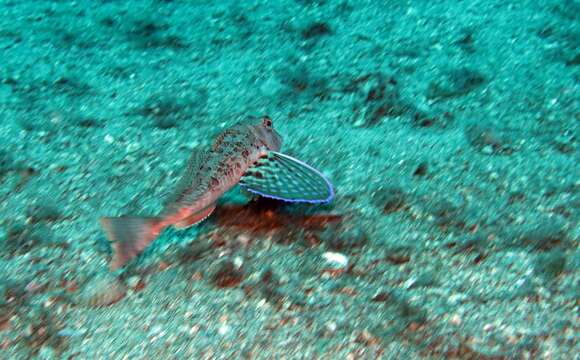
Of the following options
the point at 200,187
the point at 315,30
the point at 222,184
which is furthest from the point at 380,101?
the point at 200,187

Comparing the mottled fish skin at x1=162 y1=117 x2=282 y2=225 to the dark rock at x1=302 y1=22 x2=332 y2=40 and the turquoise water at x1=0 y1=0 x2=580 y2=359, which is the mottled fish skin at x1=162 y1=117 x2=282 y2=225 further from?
the dark rock at x1=302 y1=22 x2=332 y2=40

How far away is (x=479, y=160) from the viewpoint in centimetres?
421

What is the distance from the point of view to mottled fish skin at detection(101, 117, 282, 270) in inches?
112

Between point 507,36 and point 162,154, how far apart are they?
12.9 feet

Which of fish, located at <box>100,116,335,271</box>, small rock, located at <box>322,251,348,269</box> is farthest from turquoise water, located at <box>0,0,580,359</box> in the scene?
fish, located at <box>100,116,335,271</box>

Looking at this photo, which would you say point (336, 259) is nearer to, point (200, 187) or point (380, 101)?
point (200, 187)

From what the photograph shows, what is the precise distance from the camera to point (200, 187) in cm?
314

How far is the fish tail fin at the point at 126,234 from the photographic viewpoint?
2.83 meters

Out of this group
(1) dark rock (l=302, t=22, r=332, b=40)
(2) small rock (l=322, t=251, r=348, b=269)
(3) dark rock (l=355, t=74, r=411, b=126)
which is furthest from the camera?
(1) dark rock (l=302, t=22, r=332, b=40)

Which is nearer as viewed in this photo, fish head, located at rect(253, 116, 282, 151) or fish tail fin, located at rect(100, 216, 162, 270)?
fish tail fin, located at rect(100, 216, 162, 270)

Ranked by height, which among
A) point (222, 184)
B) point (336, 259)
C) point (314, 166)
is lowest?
point (336, 259)

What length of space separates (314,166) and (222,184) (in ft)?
→ 3.97

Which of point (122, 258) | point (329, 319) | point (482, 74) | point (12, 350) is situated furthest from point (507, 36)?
point (12, 350)

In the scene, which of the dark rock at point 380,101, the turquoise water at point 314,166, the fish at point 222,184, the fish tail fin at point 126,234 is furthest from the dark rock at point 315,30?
the fish tail fin at point 126,234
